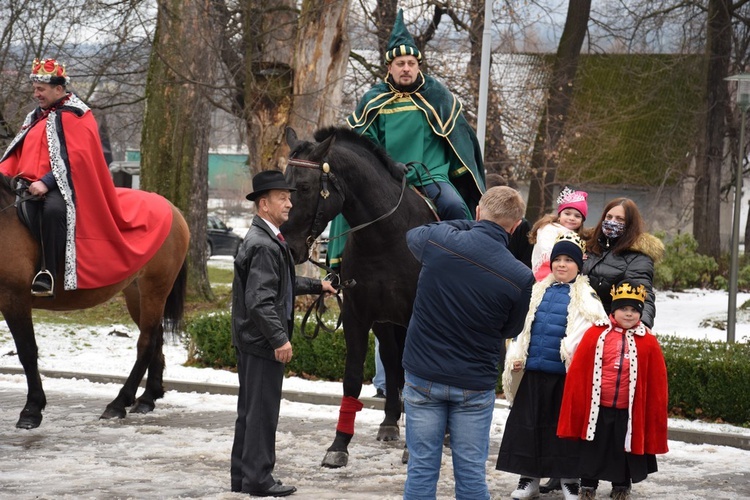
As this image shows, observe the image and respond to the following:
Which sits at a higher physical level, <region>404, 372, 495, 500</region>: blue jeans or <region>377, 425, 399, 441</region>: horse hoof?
<region>404, 372, 495, 500</region>: blue jeans

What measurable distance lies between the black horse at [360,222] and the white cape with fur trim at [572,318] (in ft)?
3.31

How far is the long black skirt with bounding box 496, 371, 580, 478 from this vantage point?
6.35m

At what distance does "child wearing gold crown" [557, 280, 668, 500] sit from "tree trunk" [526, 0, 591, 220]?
1581 cm

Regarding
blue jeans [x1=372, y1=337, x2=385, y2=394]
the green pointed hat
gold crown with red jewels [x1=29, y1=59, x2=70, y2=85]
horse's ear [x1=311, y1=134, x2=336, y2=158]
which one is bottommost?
blue jeans [x1=372, y1=337, x2=385, y2=394]

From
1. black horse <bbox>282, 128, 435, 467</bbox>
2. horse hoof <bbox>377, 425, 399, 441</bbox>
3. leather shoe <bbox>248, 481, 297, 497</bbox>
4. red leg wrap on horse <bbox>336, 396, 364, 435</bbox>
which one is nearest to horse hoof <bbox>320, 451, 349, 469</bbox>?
black horse <bbox>282, 128, 435, 467</bbox>

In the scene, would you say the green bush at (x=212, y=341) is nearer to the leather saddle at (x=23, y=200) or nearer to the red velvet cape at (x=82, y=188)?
the red velvet cape at (x=82, y=188)

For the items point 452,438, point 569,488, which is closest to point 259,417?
point 452,438

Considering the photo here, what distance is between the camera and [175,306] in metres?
9.98

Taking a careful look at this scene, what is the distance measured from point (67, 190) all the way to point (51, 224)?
1.03ft

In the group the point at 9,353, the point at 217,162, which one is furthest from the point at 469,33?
the point at 217,162

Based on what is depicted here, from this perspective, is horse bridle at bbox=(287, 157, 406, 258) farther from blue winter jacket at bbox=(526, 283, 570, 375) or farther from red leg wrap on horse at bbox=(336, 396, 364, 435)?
blue winter jacket at bbox=(526, 283, 570, 375)

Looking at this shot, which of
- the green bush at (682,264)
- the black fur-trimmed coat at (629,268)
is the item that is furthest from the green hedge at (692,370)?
the green bush at (682,264)

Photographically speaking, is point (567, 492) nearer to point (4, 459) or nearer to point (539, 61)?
point (4, 459)

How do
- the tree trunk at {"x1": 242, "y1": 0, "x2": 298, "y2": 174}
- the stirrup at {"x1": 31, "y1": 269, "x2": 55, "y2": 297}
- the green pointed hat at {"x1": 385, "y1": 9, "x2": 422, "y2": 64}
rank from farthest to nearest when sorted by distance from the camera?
the tree trunk at {"x1": 242, "y1": 0, "x2": 298, "y2": 174} → the stirrup at {"x1": 31, "y1": 269, "x2": 55, "y2": 297} → the green pointed hat at {"x1": 385, "y1": 9, "x2": 422, "y2": 64}
